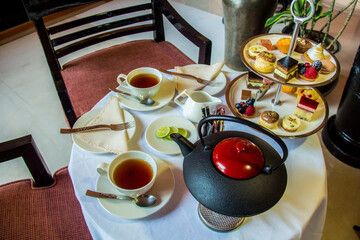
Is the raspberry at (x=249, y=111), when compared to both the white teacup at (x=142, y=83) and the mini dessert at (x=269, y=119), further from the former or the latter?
the white teacup at (x=142, y=83)

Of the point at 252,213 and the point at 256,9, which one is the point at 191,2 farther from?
the point at 252,213

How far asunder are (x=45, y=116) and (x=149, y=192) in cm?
173

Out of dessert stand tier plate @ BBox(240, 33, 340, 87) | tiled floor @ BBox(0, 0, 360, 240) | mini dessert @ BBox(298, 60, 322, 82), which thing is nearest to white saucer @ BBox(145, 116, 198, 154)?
dessert stand tier plate @ BBox(240, 33, 340, 87)

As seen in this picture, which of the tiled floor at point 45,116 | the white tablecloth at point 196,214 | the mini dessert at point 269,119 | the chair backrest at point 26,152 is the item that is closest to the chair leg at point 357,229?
the tiled floor at point 45,116

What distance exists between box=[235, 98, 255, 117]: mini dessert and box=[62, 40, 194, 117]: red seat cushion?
26.4 inches

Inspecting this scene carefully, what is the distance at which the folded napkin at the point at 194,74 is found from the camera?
119 centimetres

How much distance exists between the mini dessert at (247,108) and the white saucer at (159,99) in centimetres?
27

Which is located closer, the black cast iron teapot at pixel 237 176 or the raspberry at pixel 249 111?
the black cast iron teapot at pixel 237 176

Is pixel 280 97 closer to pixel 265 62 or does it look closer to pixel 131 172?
pixel 265 62

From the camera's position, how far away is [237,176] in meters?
0.66

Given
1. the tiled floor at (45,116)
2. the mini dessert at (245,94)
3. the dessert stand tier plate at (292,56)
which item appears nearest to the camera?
the dessert stand tier plate at (292,56)

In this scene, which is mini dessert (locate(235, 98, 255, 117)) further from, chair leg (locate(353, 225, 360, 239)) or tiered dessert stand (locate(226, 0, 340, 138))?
chair leg (locate(353, 225, 360, 239))

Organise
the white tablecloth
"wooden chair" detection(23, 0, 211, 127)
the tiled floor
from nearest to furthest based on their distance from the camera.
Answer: the white tablecloth, "wooden chair" detection(23, 0, 211, 127), the tiled floor

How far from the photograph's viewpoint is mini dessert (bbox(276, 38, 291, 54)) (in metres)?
1.02
